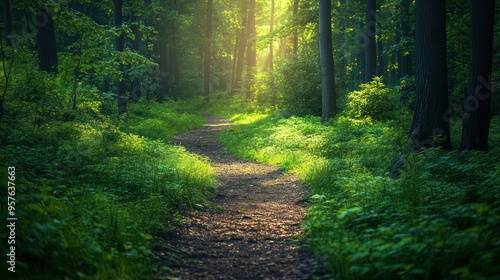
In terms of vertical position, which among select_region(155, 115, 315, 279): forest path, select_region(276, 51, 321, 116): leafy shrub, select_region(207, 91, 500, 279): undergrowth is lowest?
select_region(155, 115, 315, 279): forest path

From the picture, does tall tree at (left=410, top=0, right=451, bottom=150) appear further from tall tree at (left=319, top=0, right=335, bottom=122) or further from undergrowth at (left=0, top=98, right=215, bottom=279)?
tall tree at (left=319, top=0, right=335, bottom=122)

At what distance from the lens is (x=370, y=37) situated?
20750 millimetres

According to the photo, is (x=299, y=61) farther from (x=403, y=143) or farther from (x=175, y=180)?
(x=175, y=180)

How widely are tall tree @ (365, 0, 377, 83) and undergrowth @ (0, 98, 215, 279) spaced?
14119 millimetres

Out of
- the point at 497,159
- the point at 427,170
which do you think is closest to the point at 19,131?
the point at 427,170

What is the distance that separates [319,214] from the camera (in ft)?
→ 19.7

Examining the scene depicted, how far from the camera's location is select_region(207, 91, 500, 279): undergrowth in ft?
11.2

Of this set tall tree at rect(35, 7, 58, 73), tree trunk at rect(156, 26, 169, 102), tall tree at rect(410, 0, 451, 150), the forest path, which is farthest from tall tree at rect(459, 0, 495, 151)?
tree trunk at rect(156, 26, 169, 102)

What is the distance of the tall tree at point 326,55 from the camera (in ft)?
53.3

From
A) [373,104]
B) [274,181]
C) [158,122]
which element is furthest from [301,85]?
[274,181]

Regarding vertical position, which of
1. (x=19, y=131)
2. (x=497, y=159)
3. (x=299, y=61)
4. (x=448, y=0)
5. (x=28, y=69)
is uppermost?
(x=448, y=0)

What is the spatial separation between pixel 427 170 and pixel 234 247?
378 centimetres

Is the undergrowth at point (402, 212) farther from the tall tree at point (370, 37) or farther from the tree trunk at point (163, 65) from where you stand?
the tree trunk at point (163, 65)

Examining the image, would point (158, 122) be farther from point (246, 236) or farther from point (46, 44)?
point (246, 236)
